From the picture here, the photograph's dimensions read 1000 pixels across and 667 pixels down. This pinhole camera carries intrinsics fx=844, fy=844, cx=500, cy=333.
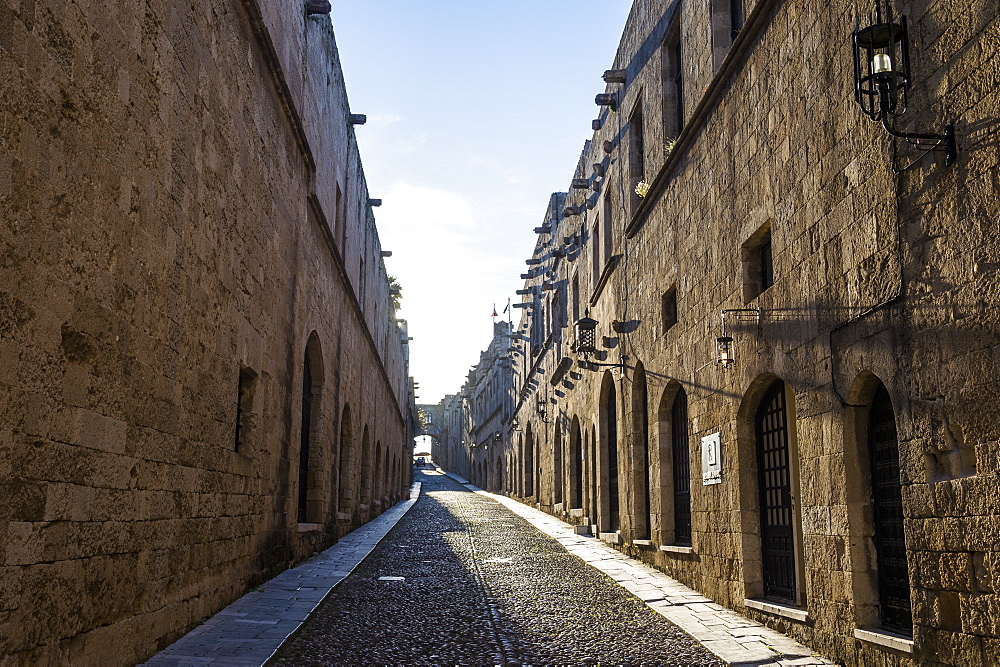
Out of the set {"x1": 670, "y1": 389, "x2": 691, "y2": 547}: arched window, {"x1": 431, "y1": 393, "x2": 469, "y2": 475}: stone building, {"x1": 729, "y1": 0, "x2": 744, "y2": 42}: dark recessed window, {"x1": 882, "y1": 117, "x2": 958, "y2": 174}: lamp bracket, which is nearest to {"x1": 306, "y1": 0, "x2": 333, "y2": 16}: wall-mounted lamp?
{"x1": 729, "y1": 0, "x2": 744, "y2": 42}: dark recessed window

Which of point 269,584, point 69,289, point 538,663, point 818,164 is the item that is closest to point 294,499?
point 269,584

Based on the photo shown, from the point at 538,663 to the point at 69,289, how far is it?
385 cm

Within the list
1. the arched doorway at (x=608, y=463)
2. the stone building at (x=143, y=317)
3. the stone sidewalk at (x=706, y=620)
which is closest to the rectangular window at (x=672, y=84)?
the stone building at (x=143, y=317)

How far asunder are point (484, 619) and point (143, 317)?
3.94m

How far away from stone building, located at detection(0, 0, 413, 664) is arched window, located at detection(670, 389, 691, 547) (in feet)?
16.4

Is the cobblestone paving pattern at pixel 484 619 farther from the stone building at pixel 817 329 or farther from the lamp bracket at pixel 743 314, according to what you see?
the lamp bracket at pixel 743 314

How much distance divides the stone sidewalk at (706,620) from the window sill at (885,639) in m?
0.47

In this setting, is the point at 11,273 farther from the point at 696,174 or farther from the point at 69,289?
the point at 696,174

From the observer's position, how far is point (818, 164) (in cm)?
641

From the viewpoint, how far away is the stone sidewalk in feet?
19.9

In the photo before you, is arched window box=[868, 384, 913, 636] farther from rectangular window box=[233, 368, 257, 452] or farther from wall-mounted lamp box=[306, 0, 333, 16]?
wall-mounted lamp box=[306, 0, 333, 16]

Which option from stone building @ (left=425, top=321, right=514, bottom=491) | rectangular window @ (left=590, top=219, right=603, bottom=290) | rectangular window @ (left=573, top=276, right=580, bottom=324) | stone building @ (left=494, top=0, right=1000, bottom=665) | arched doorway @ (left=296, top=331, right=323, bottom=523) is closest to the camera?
stone building @ (left=494, top=0, right=1000, bottom=665)

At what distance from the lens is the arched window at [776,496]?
759 cm

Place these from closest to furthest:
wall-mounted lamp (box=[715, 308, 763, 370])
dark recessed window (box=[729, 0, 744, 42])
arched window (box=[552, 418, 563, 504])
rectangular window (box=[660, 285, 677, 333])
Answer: wall-mounted lamp (box=[715, 308, 763, 370]) < dark recessed window (box=[729, 0, 744, 42]) < rectangular window (box=[660, 285, 677, 333]) < arched window (box=[552, 418, 563, 504])
